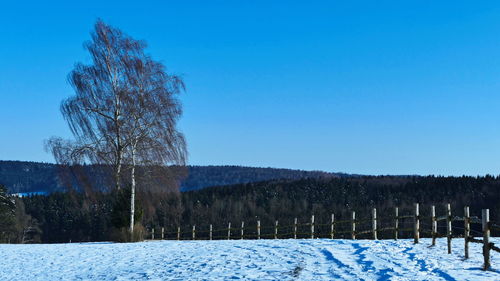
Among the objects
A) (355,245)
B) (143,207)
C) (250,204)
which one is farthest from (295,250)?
(250,204)

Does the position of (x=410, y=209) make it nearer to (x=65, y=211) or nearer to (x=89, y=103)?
(x=65, y=211)

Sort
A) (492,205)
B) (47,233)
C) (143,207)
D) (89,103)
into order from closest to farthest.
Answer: (89,103) → (143,207) → (492,205) → (47,233)

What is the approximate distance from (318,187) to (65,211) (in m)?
52.2

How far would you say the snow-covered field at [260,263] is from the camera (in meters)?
12.5

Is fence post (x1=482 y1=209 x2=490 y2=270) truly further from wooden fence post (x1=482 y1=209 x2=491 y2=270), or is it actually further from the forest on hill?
the forest on hill

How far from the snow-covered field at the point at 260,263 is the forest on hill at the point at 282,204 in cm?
6911

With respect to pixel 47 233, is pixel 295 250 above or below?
above

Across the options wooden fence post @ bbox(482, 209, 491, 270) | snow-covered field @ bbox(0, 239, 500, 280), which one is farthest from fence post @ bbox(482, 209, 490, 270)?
snow-covered field @ bbox(0, 239, 500, 280)

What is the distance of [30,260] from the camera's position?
20.0 m

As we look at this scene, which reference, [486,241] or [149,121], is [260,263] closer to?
[486,241]

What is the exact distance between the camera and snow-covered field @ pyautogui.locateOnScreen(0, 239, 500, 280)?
40.9ft

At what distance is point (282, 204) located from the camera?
10750 centimetres

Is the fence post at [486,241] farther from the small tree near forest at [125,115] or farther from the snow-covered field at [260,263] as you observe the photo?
the small tree near forest at [125,115]

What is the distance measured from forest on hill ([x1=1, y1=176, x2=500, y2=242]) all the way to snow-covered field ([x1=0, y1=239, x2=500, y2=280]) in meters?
69.1
